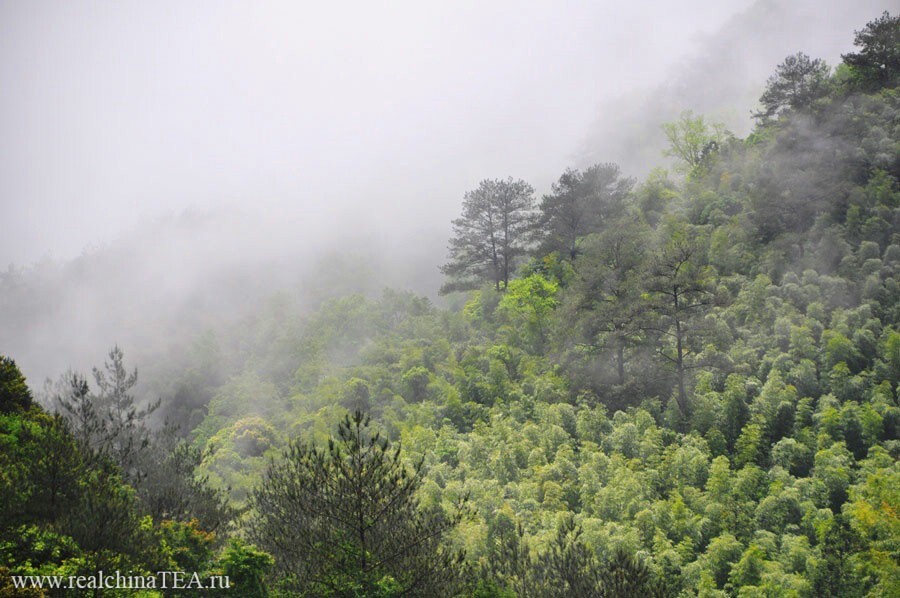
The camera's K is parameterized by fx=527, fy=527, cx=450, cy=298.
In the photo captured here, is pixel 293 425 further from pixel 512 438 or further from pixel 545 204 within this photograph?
pixel 545 204

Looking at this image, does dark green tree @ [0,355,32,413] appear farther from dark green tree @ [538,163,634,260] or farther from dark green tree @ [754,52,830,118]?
dark green tree @ [754,52,830,118]

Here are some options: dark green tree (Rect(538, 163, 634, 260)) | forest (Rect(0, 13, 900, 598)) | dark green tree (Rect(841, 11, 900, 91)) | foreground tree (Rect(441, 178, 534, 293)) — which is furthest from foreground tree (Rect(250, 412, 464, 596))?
dark green tree (Rect(841, 11, 900, 91))

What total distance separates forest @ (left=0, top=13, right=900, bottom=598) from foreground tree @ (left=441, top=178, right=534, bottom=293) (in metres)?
0.21

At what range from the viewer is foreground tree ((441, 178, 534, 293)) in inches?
1485

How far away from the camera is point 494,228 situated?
3838cm

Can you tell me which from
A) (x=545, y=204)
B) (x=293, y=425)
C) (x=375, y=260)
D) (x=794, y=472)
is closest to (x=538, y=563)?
(x=794, y=472)

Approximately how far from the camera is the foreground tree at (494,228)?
3772 centimetres

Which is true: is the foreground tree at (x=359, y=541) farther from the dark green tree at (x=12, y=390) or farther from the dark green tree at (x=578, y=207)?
the dark green tree at (x=578, y=207)

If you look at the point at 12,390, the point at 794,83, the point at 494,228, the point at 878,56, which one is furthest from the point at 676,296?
the point at 12,390

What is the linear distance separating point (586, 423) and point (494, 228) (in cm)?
1921

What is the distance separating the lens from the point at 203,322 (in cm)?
6631

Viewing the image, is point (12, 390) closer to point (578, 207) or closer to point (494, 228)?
point (494, 228)

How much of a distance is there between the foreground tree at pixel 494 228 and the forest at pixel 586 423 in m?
0.21

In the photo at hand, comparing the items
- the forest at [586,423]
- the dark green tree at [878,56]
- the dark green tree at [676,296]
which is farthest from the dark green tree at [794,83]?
the dark green tree at [676,296]
